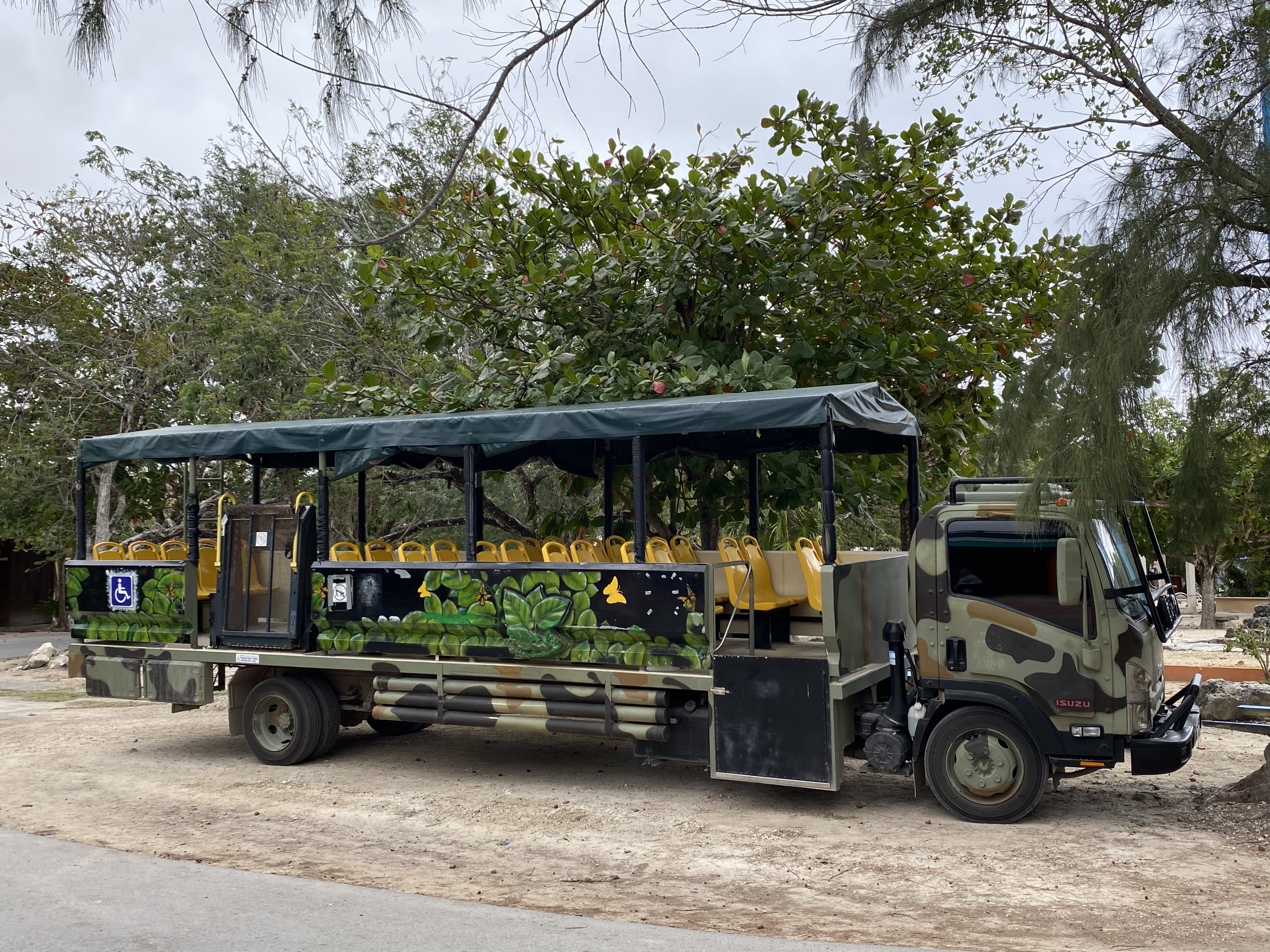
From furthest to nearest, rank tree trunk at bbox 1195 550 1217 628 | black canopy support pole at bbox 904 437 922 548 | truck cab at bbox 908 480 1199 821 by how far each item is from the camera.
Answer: tree trunk at bbox 1195 550 1217 628 → black canopy support pole at bbox 904 437 922 548 → truck cab at bbox 908 480 1199 821

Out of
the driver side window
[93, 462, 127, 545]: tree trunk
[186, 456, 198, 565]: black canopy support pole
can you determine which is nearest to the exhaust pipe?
the driver side window

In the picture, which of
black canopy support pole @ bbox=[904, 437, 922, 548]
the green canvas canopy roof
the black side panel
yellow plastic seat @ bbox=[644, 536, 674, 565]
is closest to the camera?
the black side panel

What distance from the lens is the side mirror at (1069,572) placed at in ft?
23.5

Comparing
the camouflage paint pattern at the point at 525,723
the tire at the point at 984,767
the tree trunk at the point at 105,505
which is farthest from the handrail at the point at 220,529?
the tree trunk at the point at 105,505

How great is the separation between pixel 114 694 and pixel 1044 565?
8350mm

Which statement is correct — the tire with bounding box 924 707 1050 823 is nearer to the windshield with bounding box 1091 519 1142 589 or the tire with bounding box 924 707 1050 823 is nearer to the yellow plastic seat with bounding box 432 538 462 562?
the windshield with bounding box 1091 519 1142 589

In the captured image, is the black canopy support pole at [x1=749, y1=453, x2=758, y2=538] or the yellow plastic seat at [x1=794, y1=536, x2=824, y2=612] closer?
the yellow plastic seat at [x1=794, y1=536, x2=824, y2=612]

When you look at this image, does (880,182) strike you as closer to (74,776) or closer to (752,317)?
(752,317)

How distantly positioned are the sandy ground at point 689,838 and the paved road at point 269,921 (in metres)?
0.20

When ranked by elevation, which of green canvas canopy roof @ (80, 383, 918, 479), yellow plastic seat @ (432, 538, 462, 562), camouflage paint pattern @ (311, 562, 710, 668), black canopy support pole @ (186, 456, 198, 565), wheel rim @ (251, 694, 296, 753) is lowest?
wheel rim @ (251, 694, 296, 753)

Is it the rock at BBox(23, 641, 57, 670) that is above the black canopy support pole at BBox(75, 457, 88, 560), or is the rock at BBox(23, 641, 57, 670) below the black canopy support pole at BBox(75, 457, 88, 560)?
below

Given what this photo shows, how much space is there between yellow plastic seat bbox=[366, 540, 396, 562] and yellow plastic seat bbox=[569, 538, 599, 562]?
1.68 metres

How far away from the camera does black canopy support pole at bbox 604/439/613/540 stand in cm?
1141

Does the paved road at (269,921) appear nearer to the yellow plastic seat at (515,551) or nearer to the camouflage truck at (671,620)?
the camouflage truck at (671,620)
